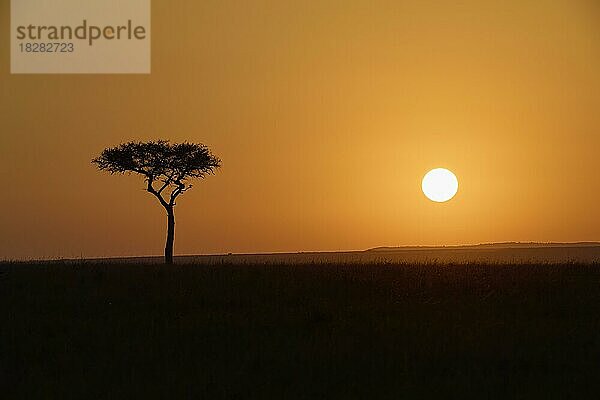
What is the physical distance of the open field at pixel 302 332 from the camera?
637 inches

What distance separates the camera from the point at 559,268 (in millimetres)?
33031

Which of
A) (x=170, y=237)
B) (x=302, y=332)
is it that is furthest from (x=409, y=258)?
(x=302, y=332)

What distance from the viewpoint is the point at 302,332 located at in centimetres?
2161

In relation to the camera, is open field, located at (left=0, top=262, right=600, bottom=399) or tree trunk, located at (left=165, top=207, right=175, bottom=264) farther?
tree trunk, located at (left=165, top=207, right=175, bottom=264)

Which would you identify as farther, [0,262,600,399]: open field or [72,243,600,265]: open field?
[72,243,600,265]: open field

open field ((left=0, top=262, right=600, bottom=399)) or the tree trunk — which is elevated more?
the tree trunk

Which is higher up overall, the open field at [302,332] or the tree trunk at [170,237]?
the tree trunk at [170,237]

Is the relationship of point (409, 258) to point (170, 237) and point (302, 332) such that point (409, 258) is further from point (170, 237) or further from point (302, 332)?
point (302, 332)

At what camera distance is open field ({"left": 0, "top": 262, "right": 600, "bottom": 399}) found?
1619 cm

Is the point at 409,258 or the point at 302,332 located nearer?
the point at 302,332

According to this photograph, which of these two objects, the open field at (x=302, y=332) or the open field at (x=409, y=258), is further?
the open field at (x=409, y=258)

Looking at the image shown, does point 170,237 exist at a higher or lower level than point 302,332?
higher

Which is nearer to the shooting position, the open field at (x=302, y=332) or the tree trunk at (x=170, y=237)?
the open field at (x=302, y=332)

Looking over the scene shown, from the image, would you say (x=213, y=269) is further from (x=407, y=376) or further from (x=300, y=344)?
(x=407, y=376)
